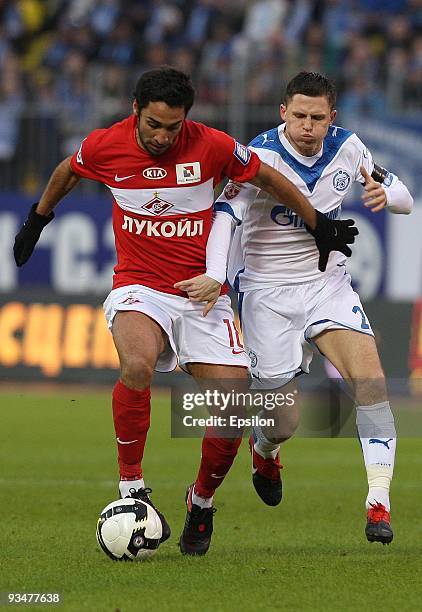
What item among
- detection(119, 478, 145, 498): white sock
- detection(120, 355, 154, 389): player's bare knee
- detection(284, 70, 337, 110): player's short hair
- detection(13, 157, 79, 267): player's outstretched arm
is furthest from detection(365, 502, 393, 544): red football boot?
detection(13, 157, 79, 267): player's outstretched arm

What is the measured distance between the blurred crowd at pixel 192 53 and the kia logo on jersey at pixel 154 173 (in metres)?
10.3

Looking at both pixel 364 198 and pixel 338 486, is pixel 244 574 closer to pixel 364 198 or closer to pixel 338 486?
pixel 364 198

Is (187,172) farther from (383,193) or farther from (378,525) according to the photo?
(378,525)

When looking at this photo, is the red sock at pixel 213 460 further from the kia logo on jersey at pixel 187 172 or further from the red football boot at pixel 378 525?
the kia logo on jersey at pixel 187 172

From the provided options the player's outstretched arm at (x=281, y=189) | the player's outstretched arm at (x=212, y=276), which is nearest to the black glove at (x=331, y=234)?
the player's outstretched arm at (x=281, y=189)

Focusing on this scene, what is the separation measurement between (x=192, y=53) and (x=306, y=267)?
1204cm

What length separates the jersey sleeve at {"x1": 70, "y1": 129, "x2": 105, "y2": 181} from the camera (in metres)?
6.90

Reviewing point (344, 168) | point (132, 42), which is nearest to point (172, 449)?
point (344, 168)

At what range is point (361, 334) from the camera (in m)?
7.23

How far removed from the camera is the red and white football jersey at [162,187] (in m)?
6.88

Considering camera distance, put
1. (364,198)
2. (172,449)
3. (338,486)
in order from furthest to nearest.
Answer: (172,449)
(338,486)
(364,198)

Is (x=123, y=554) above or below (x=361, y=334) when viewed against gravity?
below

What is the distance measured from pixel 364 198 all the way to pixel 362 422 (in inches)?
49.3

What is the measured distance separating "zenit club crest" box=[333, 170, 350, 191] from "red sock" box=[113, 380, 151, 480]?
1690 millimetres
